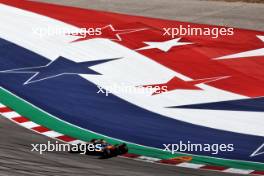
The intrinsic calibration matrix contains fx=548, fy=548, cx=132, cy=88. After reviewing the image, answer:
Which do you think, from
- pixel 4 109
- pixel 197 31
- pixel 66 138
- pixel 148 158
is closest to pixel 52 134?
pixel 66 138

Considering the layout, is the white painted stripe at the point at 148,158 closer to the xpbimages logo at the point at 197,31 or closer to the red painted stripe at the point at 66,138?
the red painted stripe at the point at 66,138

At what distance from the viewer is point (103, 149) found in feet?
33.8

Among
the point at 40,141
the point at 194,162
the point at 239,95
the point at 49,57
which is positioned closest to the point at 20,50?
the point at 49,57

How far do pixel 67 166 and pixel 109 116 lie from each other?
248cm

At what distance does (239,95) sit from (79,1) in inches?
423

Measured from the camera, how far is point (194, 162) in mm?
10148

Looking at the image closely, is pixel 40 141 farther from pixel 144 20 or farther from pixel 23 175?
pixel 144 20

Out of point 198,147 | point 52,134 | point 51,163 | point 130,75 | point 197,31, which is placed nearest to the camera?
point 51,163

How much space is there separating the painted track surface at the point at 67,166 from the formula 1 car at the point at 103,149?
16cm

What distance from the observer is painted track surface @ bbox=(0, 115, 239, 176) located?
9.55 metres

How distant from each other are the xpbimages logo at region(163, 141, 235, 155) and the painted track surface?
2.73 ft

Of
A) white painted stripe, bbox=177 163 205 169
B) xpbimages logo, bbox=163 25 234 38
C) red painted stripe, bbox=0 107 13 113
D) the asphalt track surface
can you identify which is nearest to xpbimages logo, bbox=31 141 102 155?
the asphalt track surface

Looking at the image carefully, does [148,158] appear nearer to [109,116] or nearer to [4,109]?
[109,116]

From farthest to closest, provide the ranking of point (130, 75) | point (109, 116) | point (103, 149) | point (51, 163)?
point (130, 75)
point (109, 116)
point (103, 149)
point (51, 163)
